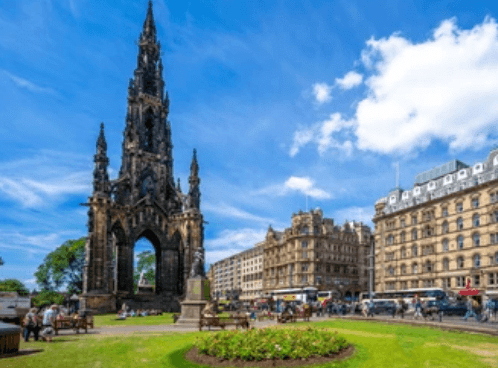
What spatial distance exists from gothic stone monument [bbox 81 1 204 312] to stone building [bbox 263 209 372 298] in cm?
3505

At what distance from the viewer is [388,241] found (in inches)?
2825

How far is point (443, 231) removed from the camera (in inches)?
2399

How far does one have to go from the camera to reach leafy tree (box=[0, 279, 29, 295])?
90438mm

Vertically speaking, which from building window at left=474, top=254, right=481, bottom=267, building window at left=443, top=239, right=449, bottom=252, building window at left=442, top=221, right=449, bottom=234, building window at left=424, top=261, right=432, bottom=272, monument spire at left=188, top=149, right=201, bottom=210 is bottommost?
building window at left=424, top=261, right=432, bottom=272

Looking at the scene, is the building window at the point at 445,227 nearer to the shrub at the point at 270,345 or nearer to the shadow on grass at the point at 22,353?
the shrub at the point at 270,345

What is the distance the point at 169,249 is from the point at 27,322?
1635 inches

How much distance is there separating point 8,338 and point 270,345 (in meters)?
8.27

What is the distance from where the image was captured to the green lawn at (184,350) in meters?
12.1

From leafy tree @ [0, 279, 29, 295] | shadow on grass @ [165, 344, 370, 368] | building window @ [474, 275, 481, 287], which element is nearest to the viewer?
shadow on grass @ [165, 344, 370, 368]

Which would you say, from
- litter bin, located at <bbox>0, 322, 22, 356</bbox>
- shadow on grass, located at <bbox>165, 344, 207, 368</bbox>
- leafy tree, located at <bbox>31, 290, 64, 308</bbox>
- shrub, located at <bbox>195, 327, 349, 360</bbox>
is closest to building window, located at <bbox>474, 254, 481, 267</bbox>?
shrub, located at <bbox>195, 327, 349, 360</bbox>

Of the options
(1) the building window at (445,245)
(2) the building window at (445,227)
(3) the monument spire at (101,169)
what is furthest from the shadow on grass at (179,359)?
(2) the building window at (445,227)

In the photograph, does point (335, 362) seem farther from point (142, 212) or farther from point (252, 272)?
point (252, 272)

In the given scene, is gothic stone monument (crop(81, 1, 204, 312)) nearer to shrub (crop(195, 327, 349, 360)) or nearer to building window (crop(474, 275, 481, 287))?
building window (crop(474, 275, 481, 287))

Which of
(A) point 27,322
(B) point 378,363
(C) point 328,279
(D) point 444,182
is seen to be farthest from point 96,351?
(C) point 328,279
